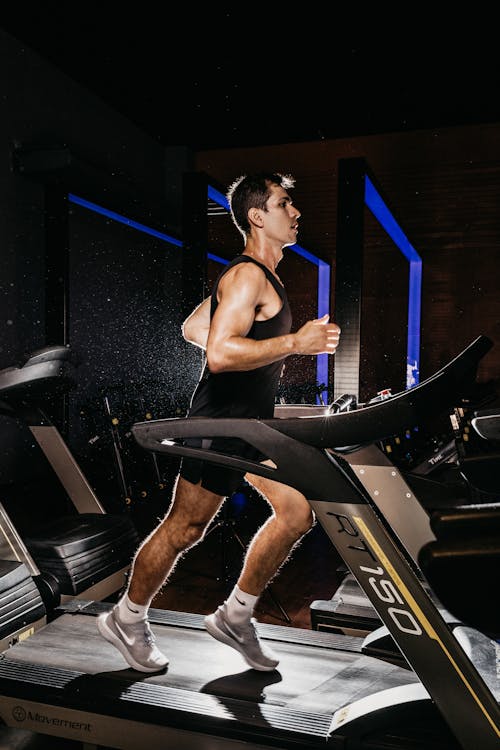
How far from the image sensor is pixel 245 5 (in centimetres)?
498

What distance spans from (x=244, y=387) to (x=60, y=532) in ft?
4.66

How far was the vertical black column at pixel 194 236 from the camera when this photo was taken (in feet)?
14.8

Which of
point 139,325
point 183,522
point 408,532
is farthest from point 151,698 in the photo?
point 139,325

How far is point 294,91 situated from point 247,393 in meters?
5.28

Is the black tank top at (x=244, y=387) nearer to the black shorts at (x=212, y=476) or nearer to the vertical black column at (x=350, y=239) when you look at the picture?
the black shorts at (x=212, y=476)

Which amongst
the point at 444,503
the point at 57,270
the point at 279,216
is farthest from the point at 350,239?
the point at 57,270

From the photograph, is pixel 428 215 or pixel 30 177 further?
pixel 428 215

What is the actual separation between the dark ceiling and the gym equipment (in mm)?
3838

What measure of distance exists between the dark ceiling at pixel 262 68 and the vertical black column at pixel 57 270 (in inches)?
57.8

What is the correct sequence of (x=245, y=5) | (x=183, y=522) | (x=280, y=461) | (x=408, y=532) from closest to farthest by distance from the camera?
(x=280, y=461), (x=408, y=532), (x=183, y=522), (x=245, y=5)

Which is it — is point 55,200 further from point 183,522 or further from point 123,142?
point 183,522

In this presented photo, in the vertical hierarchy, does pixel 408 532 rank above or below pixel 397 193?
below

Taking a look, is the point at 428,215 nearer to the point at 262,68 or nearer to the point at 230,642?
the point at 262,68

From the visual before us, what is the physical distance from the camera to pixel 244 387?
1.92 m
